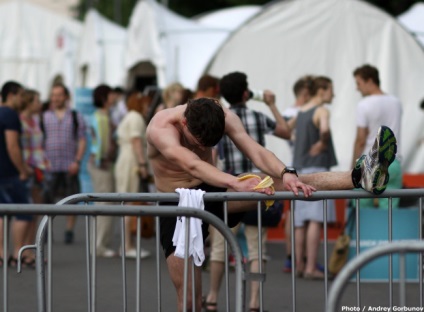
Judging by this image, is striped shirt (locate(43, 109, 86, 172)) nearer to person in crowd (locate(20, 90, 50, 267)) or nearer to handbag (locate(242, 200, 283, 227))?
person in crowd (locate(20, 90, 50, 267))

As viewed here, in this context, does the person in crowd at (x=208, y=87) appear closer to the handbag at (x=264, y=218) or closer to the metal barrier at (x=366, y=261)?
the handbag at (x=264, y=218)

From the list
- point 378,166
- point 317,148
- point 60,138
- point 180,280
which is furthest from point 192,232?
point 60,138

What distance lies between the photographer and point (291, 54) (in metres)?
17.6

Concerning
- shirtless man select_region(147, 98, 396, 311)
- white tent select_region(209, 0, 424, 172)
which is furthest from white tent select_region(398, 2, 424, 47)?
shirtless man select_region(147, 98, 396, 311)

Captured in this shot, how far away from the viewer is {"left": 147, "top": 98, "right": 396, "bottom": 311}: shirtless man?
6629 millimetres

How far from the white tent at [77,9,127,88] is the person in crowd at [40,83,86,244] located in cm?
1485

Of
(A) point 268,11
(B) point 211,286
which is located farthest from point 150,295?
(A) point 268,11

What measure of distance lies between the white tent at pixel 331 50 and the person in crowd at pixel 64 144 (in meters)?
3.80

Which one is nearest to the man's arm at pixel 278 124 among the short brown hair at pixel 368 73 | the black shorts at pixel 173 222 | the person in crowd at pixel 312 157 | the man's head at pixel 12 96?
the person in crowd at pixel 312 157

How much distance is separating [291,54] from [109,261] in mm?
10021

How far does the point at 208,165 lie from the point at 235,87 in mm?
3045

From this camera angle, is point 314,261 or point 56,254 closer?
point 314,261

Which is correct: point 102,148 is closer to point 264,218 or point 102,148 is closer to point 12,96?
point 12,96

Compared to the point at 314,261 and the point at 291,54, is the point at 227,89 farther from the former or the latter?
the point at 291,54
